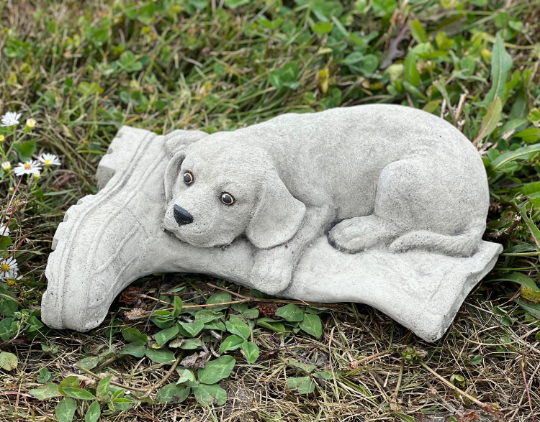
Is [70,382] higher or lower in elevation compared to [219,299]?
higher

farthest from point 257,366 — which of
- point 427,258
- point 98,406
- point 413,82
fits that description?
point 413,82

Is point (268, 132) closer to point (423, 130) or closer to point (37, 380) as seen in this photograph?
point (423, 130)

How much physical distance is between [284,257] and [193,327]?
57cm

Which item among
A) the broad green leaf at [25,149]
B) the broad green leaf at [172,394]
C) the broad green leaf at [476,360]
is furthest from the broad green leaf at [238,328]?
the broad green leaf at [25,149]

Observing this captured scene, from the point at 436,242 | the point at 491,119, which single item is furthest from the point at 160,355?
the point at 491,119

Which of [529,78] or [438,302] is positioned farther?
[529,78]

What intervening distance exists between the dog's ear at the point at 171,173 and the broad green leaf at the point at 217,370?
865 millimetres

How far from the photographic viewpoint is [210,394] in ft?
9.70

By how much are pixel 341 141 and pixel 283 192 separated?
1.49 feet

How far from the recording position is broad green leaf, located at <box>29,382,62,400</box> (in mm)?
2857

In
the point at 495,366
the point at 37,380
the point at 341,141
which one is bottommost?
the point at 495,366

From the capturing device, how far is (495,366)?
127 inches

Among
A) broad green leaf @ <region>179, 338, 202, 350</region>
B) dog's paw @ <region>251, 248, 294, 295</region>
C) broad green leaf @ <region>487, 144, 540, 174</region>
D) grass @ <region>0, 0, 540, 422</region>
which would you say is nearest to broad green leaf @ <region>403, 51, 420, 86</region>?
grass @ <region>0, 0, 540, 422</region>

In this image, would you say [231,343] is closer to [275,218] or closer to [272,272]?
[272,272]
